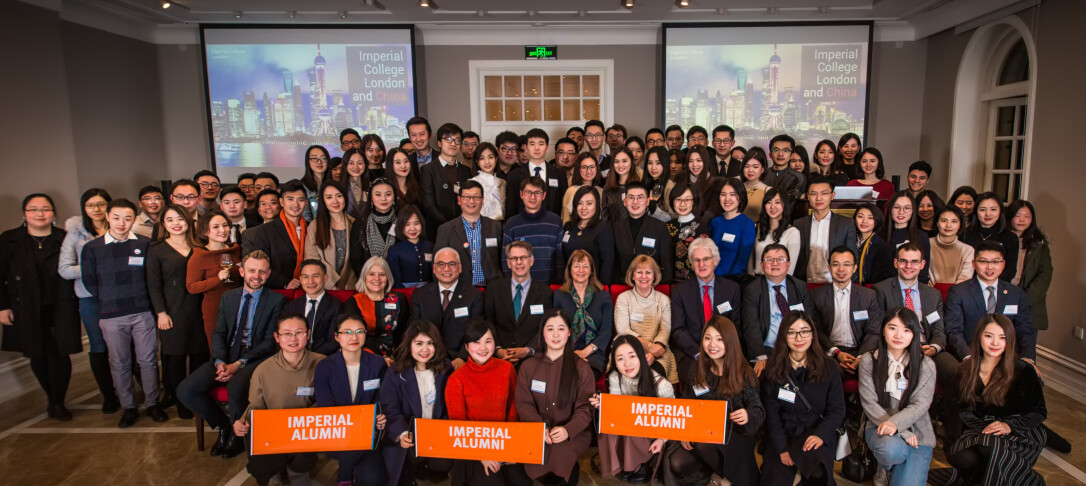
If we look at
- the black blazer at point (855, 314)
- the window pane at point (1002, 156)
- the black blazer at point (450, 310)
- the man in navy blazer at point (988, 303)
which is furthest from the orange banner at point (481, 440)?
the window pane at point (1002, 156)

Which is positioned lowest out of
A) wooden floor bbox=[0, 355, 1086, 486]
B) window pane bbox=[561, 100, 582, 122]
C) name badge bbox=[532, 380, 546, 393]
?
wooden floor bbox=[0, 355, 1086, 486]

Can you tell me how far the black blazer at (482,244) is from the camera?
416 centimetres

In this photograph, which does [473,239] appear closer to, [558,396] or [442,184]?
[442,184]

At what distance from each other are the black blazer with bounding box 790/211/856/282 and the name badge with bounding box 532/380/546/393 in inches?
86.9

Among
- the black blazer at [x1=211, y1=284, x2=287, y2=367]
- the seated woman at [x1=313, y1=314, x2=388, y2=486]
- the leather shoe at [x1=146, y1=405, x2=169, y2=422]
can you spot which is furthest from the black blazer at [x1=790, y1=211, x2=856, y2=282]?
the leather shoe at [x1=146, y1=405, x2=169, y2=422]

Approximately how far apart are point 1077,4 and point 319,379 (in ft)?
20.9

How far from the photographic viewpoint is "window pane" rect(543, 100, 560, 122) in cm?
750

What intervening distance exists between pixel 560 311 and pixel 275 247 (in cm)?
233

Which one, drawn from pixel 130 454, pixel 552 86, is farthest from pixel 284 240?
pixel 552 86

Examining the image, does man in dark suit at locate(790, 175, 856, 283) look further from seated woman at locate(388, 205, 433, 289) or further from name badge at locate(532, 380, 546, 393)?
seated woman at locate(388, 205, 433, 289)

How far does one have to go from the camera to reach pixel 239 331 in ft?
12.0

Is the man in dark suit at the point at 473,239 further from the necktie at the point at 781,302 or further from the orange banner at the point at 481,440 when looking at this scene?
the necktie at the point at 781,302

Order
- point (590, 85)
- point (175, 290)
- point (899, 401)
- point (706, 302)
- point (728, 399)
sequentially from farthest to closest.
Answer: point (590, 85)
point (175, 290)
point (706, 302)
point (899, 401)
point (728, 399)

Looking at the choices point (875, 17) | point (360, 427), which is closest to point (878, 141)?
point (875, 17)
